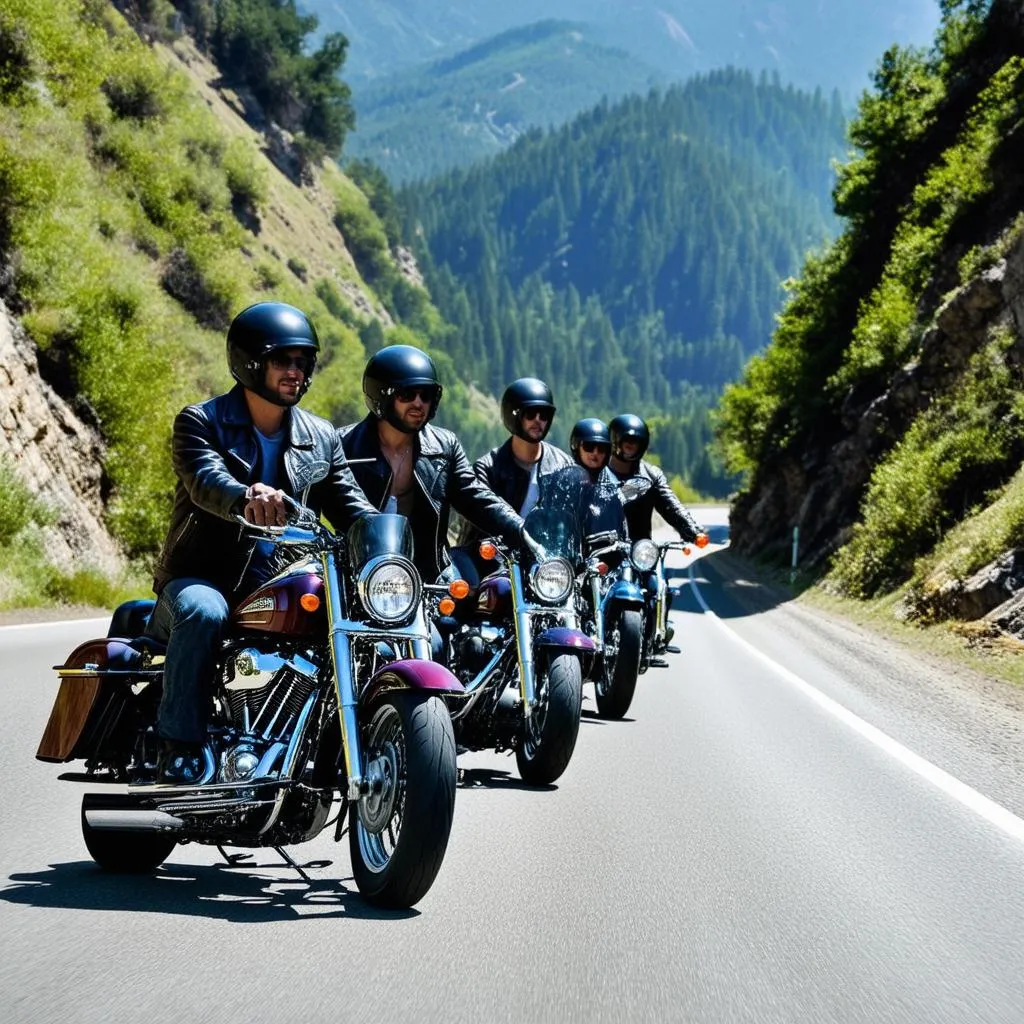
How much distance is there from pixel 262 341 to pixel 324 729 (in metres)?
1.53

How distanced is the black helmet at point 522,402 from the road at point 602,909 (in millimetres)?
2101

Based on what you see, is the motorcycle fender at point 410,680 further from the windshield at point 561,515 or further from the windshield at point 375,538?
the windshield at point 561,515

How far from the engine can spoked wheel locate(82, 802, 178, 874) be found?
546 mm

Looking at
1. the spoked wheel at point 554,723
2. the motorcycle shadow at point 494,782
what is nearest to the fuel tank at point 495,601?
the spoked wheel at point 554,723

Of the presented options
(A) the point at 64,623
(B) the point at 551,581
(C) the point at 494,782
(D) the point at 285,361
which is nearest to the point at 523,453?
(B) the point at 551,581

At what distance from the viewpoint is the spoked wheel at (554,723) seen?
25.1ft

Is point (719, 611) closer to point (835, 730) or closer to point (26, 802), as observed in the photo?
point (835, 730)

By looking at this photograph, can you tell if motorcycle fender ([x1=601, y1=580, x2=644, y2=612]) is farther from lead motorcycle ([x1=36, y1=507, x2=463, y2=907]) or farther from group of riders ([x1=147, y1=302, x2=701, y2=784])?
lead motorcycle ([x1=36, y1=507, x2=463, y2=907])

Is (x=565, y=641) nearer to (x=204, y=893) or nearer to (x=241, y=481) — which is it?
(x=241, y=481)

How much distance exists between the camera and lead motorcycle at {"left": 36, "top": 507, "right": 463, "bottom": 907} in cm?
480

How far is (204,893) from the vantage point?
5.32 m

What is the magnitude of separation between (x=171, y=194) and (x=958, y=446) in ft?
95.1

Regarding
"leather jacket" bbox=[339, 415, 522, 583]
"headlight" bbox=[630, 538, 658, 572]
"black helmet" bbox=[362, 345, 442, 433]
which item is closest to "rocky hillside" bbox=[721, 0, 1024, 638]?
"headlight" bbox=[630, 538, 658, 572]

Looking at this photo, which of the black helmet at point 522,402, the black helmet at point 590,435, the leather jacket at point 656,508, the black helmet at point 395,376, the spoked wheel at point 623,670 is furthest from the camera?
the leather jacket at point 656,508
